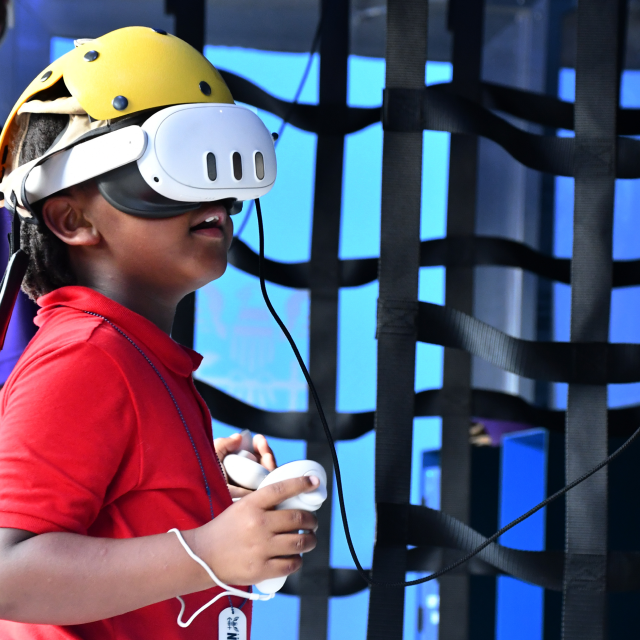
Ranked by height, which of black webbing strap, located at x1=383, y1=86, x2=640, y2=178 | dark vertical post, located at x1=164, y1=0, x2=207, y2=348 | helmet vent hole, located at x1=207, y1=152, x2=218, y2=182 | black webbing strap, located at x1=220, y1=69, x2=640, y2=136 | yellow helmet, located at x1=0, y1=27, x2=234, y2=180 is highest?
dark vertical post, located at x1=164, y1=0, x2=207, y2=348

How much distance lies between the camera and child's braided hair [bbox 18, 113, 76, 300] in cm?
62

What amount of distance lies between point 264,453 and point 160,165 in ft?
1.13

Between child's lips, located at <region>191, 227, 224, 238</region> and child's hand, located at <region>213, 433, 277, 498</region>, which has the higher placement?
child's lips, located at <region>191, 227, 224, 238</region>

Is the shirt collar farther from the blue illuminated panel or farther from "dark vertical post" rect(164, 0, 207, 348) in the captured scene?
the blue illuminated panel

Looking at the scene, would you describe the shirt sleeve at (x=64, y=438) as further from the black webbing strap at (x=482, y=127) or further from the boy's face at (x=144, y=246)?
the black webbing strap at (x=482, y=127)

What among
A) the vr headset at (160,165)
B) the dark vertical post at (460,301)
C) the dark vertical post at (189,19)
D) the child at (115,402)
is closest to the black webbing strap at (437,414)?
the dark vertical post at (460,301)

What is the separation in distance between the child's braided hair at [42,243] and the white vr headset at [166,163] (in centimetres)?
3

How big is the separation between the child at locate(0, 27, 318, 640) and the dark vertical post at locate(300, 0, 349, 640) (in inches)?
12.6

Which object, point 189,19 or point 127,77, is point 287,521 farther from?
point 189,19

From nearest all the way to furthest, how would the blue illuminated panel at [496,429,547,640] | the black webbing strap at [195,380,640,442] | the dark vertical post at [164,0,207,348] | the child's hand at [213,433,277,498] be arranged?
the child's hand at [213,433,277,498] → the dark vertical post at [164,0,207,348] → the black webbing strap at [195,380,640,442] → the blue illuminated panel at [496,429,547,640]

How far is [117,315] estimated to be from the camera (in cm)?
59

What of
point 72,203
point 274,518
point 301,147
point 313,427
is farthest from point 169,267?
point 301,147

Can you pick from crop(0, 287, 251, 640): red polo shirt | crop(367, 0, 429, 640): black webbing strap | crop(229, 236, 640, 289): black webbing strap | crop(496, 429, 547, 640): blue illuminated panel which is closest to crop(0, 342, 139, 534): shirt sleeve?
crop(0, 287, 251, 640): red polo shirt

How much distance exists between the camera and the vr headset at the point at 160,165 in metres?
0.56
